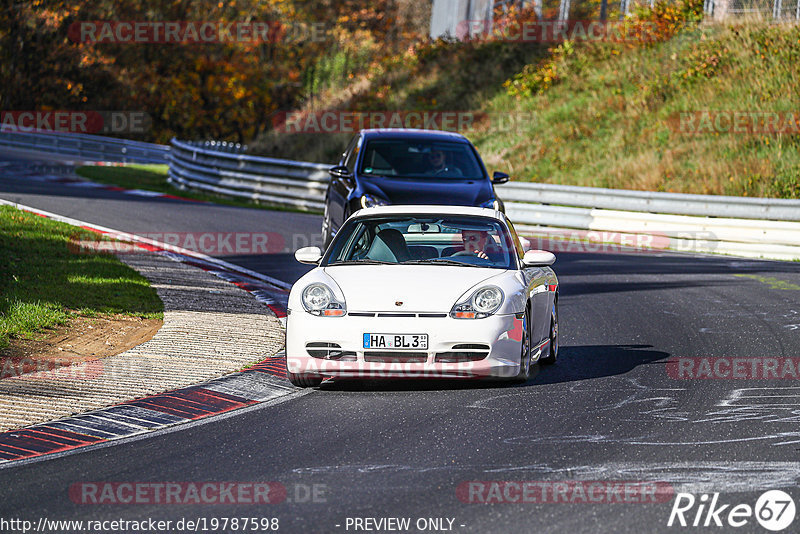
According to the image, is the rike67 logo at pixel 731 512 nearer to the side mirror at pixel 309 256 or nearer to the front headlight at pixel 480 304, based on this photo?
the front headlight at pixel 480 304

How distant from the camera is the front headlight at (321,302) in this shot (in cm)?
882

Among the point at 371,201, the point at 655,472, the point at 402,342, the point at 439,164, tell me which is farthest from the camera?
the point at 439,164

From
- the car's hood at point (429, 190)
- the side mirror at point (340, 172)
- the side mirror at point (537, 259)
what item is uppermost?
the side mirror at point (340, 172)

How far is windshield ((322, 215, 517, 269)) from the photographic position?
9688 millimetres

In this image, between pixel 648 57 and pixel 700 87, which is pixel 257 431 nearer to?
pixel 700 87

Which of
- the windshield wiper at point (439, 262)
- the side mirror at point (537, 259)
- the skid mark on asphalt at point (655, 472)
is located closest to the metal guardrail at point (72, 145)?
the windshield wiper at point (439, 262)

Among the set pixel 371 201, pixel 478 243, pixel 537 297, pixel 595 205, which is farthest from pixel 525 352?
pixel 595 205

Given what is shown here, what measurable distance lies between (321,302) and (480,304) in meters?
1.21

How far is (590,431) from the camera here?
24.7 feet

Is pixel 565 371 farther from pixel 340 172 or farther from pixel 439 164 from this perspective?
pixel 439 164

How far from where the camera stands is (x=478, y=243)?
10078 mm

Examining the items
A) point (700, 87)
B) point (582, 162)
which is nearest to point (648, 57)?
point (700, 87)

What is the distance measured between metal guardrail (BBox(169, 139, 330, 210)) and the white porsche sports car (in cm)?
1737

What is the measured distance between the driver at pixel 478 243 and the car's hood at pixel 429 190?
4.41 meters
